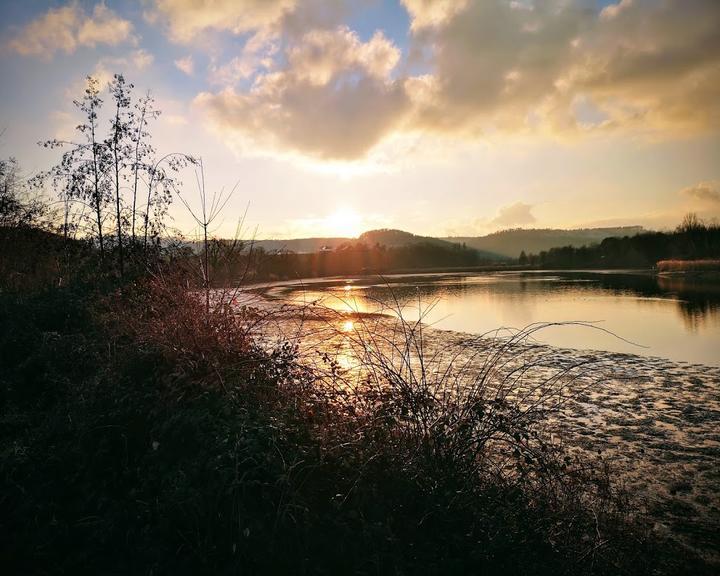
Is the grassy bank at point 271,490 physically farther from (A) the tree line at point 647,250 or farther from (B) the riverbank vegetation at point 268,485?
(A) the tree line at point 647,250

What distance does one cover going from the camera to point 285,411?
16.0 feet

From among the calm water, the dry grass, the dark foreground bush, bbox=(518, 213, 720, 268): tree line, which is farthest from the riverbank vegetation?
bbox=(518, 213, 720, 268): tree line

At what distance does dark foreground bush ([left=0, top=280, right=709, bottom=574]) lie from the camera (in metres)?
3.62

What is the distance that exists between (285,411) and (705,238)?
8970cm

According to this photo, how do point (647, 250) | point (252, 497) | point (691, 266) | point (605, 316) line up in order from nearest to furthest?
point (252, 497), point (605, 316), point (691, 266), point (647, 250)

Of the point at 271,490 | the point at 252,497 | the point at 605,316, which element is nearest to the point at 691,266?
the point at 605,316

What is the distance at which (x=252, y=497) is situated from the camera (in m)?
3.96

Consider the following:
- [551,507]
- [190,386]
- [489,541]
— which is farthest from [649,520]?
[190,386]

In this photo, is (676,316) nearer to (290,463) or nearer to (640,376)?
(640,376)

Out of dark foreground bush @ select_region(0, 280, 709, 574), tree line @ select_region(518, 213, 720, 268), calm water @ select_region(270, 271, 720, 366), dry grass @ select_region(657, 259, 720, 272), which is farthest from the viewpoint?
tree line @ select_region(518, 213, 720, 268)

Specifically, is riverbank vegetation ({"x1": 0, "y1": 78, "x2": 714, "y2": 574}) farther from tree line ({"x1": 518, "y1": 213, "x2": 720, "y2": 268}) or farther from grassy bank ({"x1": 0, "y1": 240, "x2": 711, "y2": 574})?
tree line ({"x1": 518, "y1": 213, "x2": 720, "y2": 268})

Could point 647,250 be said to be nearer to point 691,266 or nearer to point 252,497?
point 691,266

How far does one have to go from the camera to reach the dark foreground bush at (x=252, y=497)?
11.9 feet

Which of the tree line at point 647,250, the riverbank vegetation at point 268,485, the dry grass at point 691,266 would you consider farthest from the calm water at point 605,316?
the tree line at point 647,250
